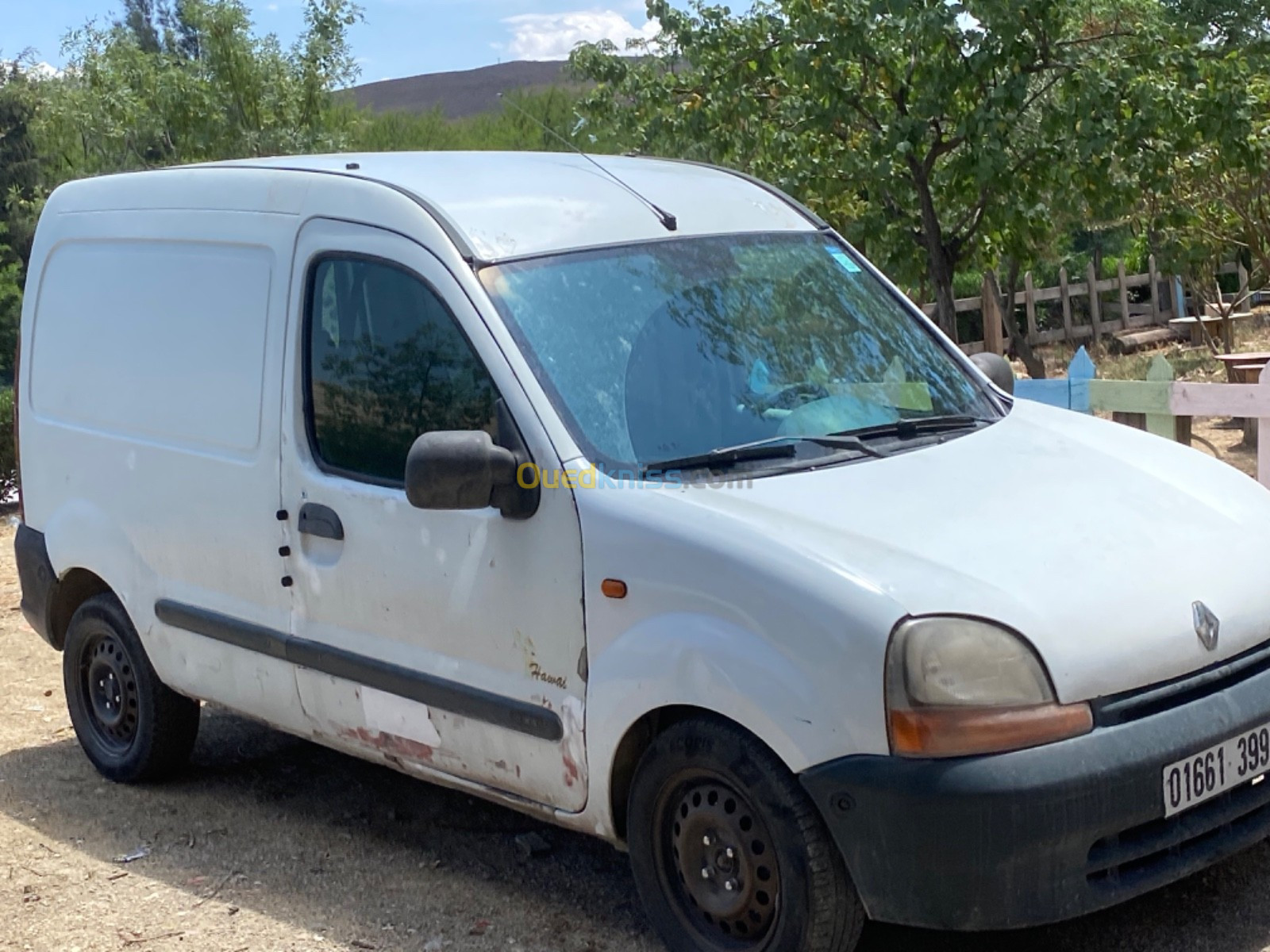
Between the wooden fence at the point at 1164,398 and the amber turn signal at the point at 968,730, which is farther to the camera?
the wooden fence at the point at 1164,398

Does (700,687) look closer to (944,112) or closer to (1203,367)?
(944,112)

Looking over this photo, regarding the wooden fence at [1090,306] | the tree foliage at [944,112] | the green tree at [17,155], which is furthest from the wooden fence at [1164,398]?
the green tree at [17,155]

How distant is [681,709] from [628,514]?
1.51ft

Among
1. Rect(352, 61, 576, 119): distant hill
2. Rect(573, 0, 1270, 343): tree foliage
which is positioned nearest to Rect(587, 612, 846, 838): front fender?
Rect(573, 0, 1270, 343): tree foliage

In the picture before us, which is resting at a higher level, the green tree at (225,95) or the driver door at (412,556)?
the green tree at (225,95)

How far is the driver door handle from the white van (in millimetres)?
17

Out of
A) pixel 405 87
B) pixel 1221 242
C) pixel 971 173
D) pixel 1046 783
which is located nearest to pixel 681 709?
pixel 1046 783

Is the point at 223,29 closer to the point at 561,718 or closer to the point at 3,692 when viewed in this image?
the point at 3,692

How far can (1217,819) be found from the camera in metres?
3.47

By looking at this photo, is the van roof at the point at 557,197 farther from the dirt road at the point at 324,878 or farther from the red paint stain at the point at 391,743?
the dirt road at the point at 324,878

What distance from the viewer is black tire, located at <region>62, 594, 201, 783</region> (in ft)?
17.8

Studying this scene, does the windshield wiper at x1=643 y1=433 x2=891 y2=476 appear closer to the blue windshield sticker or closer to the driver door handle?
the blue windshield sticker

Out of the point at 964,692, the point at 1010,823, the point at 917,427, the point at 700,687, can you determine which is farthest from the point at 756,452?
the point at 1010,823

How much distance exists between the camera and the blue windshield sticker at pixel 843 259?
475 centimetres
